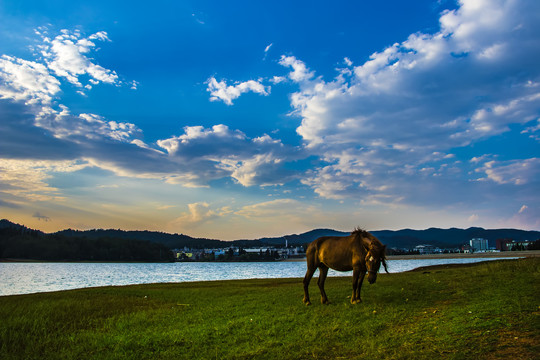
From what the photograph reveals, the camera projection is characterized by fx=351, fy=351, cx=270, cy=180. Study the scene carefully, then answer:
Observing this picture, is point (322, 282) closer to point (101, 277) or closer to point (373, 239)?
point (373, 239)

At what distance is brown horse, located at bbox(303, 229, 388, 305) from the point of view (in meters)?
13.5

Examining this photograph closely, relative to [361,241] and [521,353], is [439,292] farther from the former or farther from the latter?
[521,353]

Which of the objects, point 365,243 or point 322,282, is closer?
point 365,243

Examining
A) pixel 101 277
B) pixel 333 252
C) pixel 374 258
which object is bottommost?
pixel 101 277

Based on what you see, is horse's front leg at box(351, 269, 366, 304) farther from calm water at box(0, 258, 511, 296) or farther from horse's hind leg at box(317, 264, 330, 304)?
calm water at box(0, 258, 511, 296)

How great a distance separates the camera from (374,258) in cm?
1329

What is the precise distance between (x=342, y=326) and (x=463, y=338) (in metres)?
3.42

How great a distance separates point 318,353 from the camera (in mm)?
8570

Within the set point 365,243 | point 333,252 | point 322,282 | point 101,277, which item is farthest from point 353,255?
point 101,277

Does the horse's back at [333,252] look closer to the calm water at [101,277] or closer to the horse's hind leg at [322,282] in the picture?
the horse's hind leg at [322,282]

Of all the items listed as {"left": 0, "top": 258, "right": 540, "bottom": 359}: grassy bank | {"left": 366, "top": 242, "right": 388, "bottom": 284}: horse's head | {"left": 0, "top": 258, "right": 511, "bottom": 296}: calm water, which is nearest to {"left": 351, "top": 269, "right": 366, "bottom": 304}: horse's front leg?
{"left": 0, "top": 258, "right": 540, "bottom": 359}: grassy bank

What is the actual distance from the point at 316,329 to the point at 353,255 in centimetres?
435

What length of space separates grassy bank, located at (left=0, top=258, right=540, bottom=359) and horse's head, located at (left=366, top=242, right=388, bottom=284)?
117 centimetres

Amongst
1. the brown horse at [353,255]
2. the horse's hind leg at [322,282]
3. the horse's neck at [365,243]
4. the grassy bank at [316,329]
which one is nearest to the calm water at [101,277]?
the grassy bank at [316,329]
